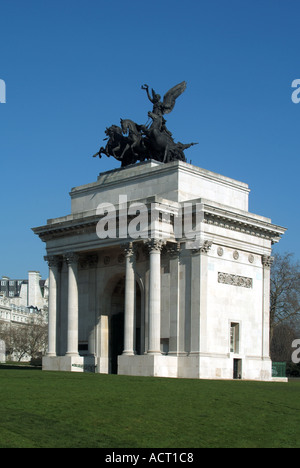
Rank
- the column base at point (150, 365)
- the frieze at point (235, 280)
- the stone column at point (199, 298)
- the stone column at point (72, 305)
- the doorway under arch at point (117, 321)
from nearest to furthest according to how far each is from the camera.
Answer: the column base at point (150, 365) → the stone column at point (199, 298) → the frieze at point (235, 280) → the stone column at point (72, 305) → the doorway under arch at point (117, 321)

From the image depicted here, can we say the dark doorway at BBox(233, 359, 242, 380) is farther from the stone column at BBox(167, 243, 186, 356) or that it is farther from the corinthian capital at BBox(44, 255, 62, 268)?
the corinthian capital at BBox(44, 255, 62, 268)

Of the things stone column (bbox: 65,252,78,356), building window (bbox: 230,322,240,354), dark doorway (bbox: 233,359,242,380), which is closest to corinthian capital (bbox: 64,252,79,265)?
stone column (bbox: 65,252,78,356)

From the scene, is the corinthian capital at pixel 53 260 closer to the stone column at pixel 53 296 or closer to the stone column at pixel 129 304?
the stone column at pixel 53 296

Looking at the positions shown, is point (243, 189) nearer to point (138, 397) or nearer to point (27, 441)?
point (138, 397)

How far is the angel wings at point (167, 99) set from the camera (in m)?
49.4

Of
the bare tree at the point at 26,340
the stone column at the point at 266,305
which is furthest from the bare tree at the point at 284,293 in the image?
the bare tree at the point at 26,340

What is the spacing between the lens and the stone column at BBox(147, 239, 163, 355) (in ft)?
140

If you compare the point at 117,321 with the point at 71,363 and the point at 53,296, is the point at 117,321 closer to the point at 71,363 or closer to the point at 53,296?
the point at 71,363

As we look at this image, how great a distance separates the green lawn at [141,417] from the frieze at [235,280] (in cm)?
1538
